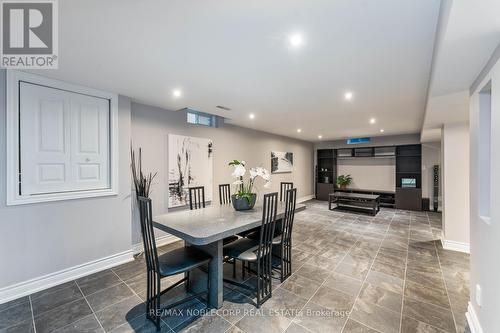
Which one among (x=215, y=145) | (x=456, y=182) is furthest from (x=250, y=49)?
(x=456, y=182)

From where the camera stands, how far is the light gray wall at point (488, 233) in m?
1.41

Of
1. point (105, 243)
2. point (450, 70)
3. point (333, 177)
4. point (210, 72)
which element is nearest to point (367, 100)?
point (450, 70)

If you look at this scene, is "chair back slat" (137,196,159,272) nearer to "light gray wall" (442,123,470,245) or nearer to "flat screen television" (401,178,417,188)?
"light gray wall" (442,123,470,245)

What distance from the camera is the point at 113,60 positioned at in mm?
2154

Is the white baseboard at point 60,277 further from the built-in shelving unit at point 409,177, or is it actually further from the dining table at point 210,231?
the built-in shelving unit at point 409,177

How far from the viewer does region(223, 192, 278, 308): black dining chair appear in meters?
2.13

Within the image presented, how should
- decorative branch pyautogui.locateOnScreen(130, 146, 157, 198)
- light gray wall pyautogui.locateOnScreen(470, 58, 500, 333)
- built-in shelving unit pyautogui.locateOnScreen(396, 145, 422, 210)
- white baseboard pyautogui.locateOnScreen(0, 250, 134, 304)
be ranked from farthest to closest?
Result: built-in shelving unit pyautogui.locateOnScreen(396, 145, 422, 210), decorative branch pyautogui.locateOnScreen(130, 146, 157, 198), white baseboard pyautogui.locateOnScreen(0, 250, 134, 304), light gray wall pyautogui.locateOnScreen(470, 58, 500, 333)

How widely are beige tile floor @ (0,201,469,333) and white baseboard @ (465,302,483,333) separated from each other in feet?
0.19

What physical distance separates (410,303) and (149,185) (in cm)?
383

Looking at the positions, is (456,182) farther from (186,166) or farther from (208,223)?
(186,166)

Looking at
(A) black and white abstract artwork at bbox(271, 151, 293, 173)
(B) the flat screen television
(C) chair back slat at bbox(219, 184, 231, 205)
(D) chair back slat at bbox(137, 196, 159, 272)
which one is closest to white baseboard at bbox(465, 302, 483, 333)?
(D) chair back slat at bbox(137, 196, 159, 272)

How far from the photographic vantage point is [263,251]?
2.21 m

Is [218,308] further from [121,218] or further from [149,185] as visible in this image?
[149,185]

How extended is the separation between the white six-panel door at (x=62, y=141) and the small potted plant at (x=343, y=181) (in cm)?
744
